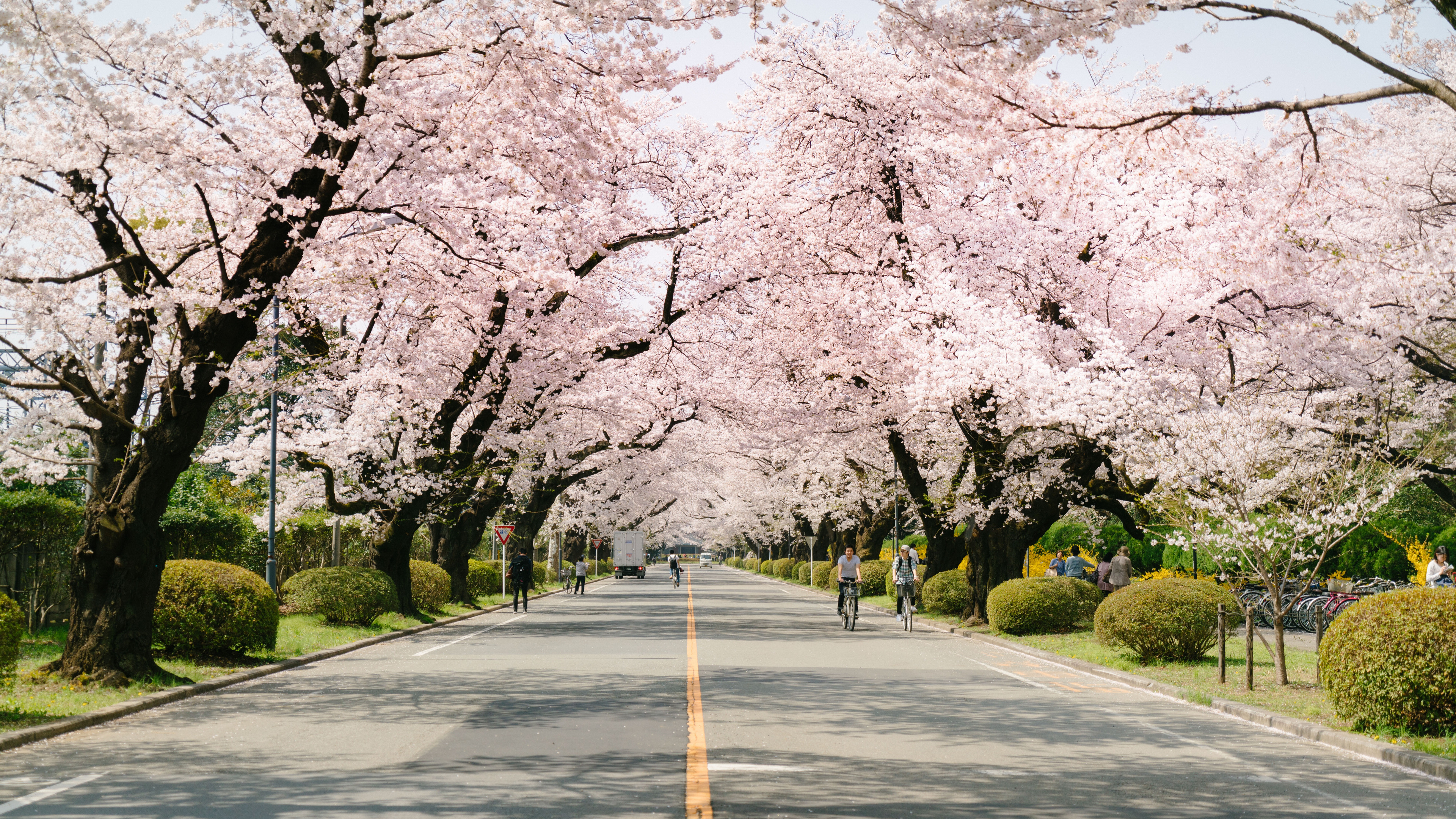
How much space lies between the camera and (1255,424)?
16234 millimetres

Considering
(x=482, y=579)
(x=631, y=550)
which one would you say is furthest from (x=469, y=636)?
(x=631, y=550)

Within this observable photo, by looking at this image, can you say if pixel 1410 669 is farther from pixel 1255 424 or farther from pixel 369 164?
pixel 369 164

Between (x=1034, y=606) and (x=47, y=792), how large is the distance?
63.1 ft

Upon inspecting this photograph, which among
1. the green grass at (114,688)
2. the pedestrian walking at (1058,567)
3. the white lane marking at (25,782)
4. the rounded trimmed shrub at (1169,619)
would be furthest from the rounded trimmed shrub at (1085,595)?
the white lane marking at (25,782)

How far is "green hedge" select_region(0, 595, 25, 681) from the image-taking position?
11.0m

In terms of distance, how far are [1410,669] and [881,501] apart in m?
38.9

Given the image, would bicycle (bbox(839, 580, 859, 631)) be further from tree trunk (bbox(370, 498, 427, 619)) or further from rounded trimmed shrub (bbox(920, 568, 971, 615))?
tree trunk (bbox(370, 498, 427, 619))

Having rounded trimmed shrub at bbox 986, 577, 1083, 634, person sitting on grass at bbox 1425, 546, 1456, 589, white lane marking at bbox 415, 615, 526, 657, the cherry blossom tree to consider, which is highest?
the cherry blossom tree

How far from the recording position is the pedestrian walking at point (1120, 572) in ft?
86.8

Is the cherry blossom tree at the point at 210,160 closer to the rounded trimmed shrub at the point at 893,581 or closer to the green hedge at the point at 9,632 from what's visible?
the green hedge at the point at 9,632

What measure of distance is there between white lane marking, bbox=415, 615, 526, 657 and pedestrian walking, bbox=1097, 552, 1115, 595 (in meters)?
13.8

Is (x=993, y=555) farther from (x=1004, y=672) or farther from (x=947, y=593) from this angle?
(x=1004, y=672)

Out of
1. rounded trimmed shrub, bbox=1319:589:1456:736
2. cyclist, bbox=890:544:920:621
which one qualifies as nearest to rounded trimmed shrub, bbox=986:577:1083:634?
cyclist, bbox=890:544:920:621

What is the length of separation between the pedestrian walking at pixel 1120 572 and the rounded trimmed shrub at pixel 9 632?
21290 mm
